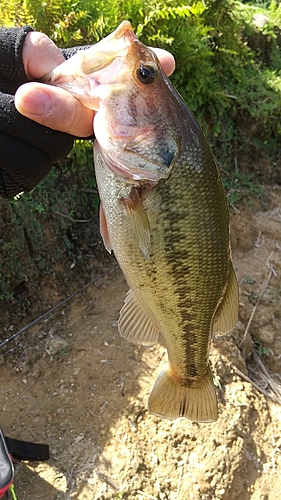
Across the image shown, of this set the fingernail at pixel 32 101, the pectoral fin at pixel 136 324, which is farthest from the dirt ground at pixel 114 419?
the fingernail at pixel 32 101

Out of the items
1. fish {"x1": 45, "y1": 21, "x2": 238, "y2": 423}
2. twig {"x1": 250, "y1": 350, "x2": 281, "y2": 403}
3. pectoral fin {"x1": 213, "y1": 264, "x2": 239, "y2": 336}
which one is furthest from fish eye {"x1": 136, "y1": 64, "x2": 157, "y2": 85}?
twig {"x1": 250, "y1": 350, "x2": 281, "y2": 403}

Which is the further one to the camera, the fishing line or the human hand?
the fishing line

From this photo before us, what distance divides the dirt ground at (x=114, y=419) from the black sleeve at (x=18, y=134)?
1.91 meters

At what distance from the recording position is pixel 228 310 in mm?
2094

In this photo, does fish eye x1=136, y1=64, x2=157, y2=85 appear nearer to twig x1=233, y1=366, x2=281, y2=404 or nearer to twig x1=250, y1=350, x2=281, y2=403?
twig x1=233, y1=366, x2=281, y2=404

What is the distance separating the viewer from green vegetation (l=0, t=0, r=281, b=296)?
12.0 feet

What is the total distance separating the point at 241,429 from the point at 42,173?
2563 mm

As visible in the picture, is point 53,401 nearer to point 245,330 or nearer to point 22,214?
point 22,214

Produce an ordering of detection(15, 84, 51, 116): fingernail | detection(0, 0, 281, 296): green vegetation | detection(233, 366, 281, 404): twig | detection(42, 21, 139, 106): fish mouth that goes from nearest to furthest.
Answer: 1. detection(15, 84, 51, 116): fingernail
2. detection(42, 21, 139, 106): fish mouth
3. detection(0, 0, 281, 296): green vegetation
4. detection(233, 366, 281, 404): twig

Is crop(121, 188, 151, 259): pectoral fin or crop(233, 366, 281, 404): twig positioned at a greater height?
crop(121, 188, 151, 259): pectoral fin

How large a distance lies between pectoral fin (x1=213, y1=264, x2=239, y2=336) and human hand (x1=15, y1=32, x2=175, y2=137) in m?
0.88

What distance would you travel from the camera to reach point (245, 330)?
4.21m

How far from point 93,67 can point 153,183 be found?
45 centimetres

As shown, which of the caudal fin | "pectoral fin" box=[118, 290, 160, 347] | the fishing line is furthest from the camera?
the fishing line
